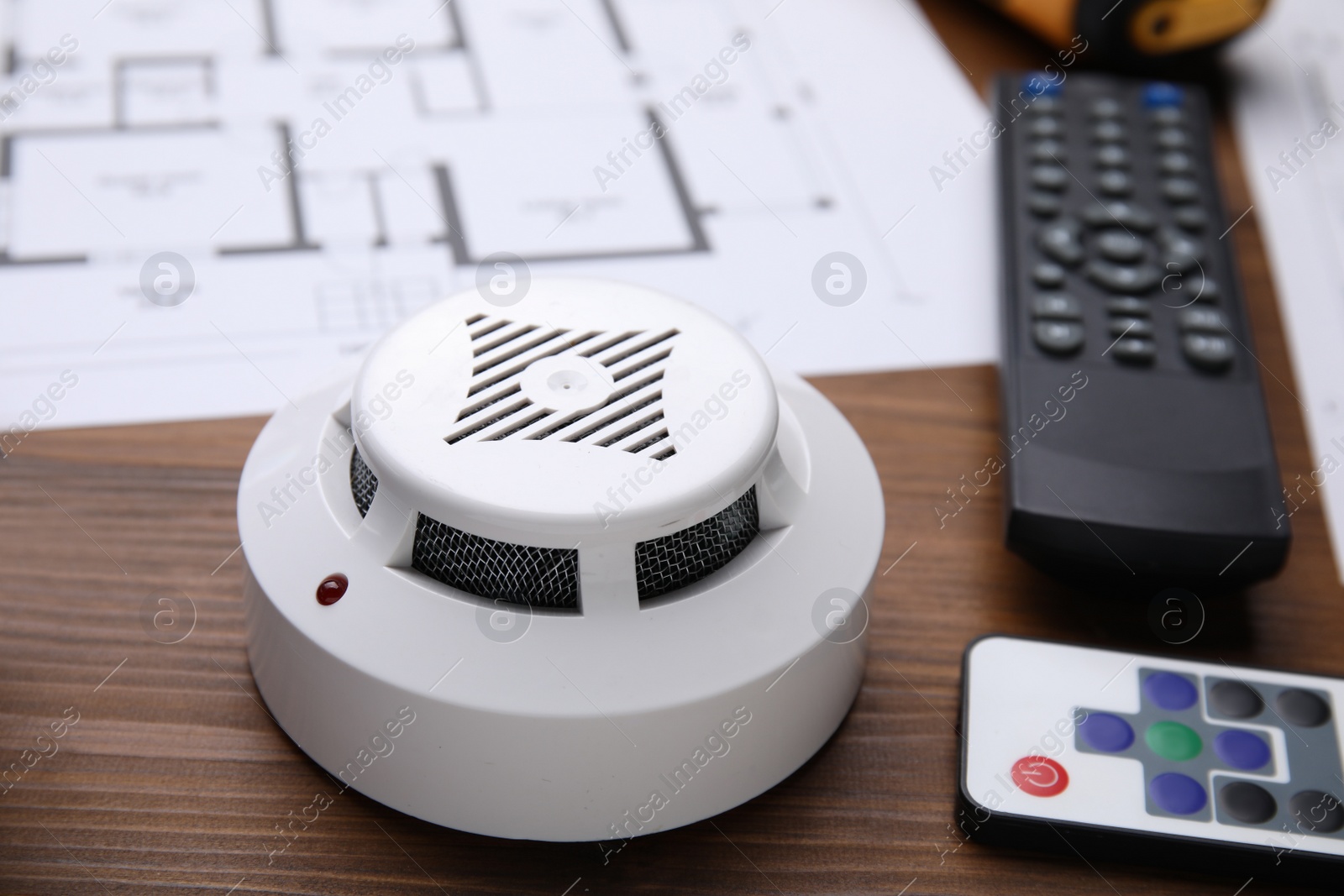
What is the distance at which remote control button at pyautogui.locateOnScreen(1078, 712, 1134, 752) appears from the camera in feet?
1.09

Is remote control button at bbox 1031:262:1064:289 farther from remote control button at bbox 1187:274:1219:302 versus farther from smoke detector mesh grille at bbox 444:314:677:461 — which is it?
smoke detector mesh grille at bbox 444:314:677:461

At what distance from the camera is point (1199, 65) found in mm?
705

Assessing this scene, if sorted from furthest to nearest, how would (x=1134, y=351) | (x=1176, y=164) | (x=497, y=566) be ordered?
(x=1176, y=164), (x=1134, y=351), (x=497, y=566)

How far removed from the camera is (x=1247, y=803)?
0.32 metres

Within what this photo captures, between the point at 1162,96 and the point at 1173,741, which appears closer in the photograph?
the point at 1173,741

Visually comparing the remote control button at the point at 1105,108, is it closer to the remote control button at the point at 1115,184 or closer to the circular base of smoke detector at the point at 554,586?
the remote control button at the point at 1115,184

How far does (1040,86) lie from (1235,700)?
0.38 meters

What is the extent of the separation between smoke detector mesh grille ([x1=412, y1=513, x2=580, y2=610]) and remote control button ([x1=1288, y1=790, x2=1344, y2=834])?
21cm

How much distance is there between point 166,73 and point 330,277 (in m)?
0.20

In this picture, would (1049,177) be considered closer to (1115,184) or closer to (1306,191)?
(1115,184)

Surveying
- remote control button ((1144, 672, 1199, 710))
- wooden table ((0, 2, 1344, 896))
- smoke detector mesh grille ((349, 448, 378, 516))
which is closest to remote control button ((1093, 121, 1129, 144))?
wooden table ((0, 2, 1344, 896))

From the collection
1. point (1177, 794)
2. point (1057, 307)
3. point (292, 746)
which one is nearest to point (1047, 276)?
point (1057, 307)

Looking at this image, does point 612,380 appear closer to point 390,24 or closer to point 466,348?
point 466,348

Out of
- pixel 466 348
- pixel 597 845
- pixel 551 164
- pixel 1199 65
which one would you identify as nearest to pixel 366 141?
pixel 551 164
